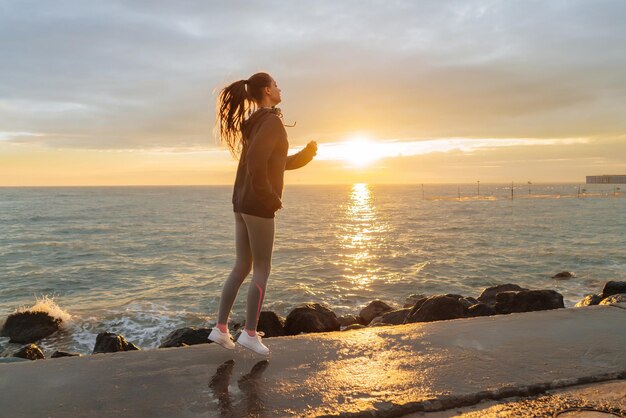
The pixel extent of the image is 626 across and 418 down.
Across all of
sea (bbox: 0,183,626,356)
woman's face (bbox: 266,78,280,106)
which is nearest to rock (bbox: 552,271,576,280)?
sea (bbox: 0,183,626,356)

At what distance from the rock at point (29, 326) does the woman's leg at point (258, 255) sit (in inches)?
363

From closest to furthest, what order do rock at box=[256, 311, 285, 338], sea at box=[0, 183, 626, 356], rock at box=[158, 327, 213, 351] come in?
1. rock at box=[158, 327, 213, 351]
2. rock at box=[256, 311, 285, 338]
3. sea at box=[0, 183, 626, 356]

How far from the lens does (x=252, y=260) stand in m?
3.93

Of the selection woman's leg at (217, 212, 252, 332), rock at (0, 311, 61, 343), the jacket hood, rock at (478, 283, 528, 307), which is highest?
the jacket hood

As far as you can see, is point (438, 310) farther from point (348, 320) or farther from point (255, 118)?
point (255, 118)

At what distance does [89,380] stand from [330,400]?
165cm

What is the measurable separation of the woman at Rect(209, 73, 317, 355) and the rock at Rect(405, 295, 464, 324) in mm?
4591

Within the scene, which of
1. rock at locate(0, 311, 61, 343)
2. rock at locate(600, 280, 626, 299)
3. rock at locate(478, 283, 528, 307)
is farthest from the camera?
rock at locate(478, 283, 528, 307)

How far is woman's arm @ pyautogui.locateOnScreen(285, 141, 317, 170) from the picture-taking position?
4004 millimetres

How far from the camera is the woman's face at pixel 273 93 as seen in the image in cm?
384

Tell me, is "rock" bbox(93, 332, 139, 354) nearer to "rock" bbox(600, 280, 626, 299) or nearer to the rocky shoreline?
the rocky shoreline

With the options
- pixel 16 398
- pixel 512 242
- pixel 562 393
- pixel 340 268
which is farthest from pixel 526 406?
pixel 512 242

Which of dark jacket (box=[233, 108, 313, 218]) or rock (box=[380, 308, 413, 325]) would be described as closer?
dark jacket (box=[233, 108, 313, 218])

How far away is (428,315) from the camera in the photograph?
7.77 metres
